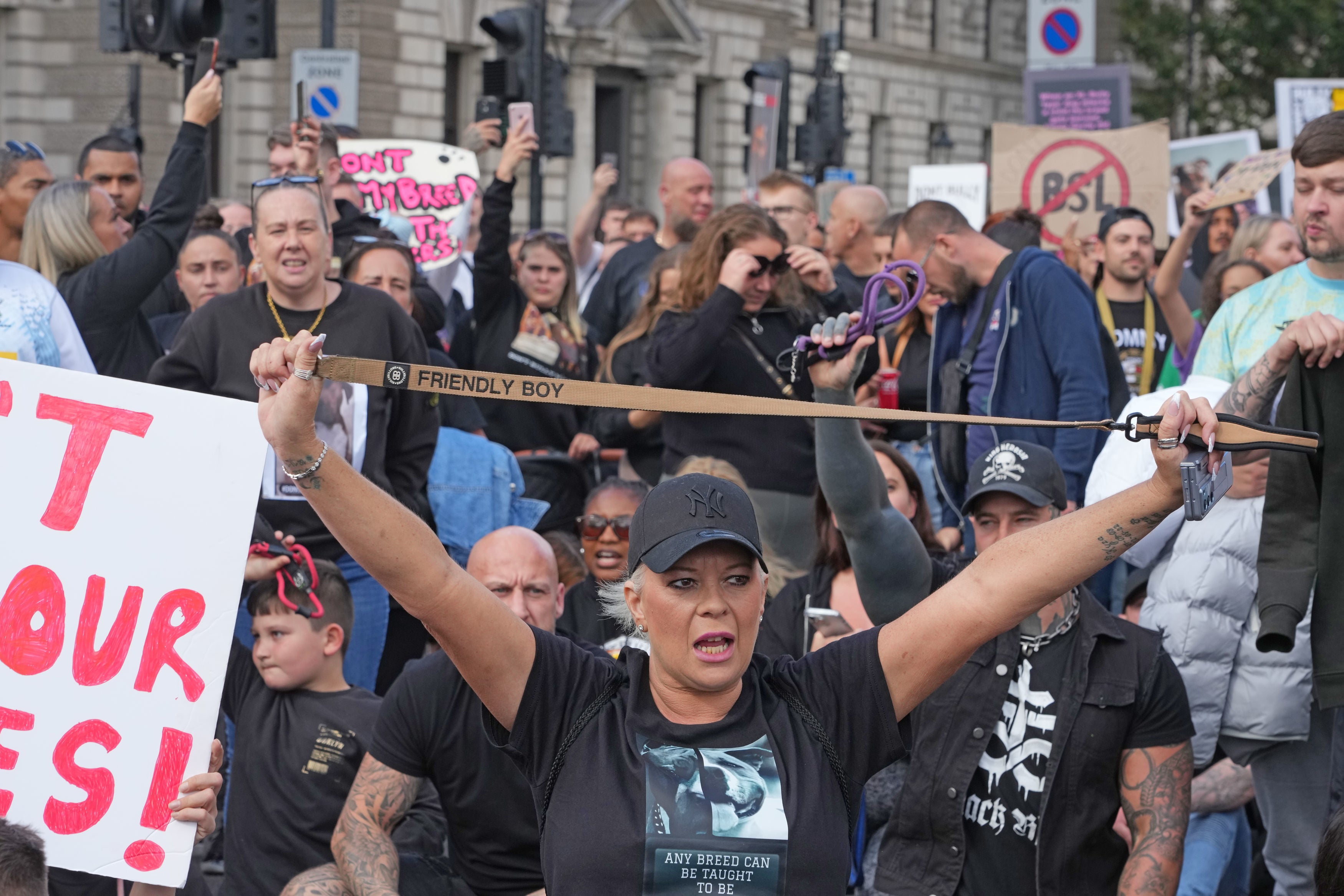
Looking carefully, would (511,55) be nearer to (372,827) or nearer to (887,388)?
(887,388)

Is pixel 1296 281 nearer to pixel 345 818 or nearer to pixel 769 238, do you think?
pixel 769 238

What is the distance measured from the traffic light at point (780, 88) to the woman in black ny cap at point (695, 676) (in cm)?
1196

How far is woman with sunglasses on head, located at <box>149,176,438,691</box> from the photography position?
16.0 ft

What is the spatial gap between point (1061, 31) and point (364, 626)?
1418 centimetres

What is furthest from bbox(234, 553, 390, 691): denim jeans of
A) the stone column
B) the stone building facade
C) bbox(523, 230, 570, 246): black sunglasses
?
the stone column

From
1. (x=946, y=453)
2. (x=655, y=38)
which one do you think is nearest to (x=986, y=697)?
(x=946, y=453)

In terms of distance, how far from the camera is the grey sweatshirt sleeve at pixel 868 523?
3.62 m

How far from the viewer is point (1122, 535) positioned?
2711 millimetres

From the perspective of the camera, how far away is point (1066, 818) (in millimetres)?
3873

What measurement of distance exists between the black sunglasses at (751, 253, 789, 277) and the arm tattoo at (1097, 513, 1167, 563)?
321 cm

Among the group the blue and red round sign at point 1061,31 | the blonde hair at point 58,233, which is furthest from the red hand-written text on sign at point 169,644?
the blue and red round sign at point 1061,31

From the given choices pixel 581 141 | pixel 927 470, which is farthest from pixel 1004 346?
pixel 581 141

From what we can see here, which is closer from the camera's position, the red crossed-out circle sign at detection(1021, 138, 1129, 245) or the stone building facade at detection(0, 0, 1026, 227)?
the red crossed-out circle sign at detection(1021, 138, 1129, 245)

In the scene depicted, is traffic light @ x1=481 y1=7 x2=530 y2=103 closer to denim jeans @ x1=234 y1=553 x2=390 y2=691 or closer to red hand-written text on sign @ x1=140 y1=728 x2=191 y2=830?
denim jeans @ x1=234 y1=553 x2=390 y2=691
